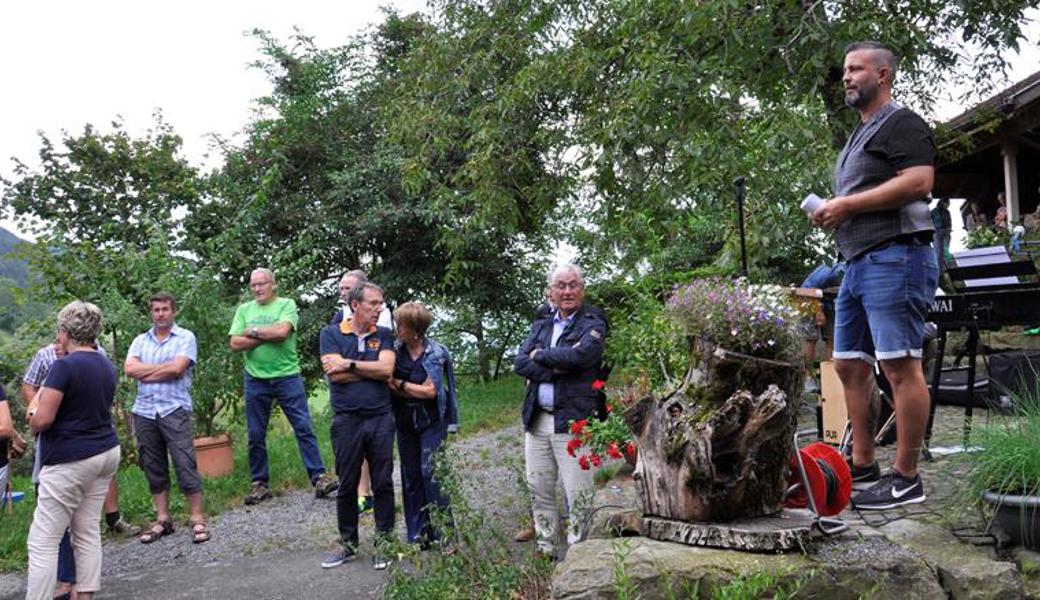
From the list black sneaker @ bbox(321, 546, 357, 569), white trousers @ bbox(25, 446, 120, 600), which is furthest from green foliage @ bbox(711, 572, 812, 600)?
white trousers @ bbox(25, 446, 120, 600)

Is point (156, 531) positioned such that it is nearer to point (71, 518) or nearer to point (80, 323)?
point (71, 518)

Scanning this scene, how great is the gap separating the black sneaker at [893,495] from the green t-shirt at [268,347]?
506 centimetres

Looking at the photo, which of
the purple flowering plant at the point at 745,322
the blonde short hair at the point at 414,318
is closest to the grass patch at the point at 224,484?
the blonde short hair at the point at 414,318

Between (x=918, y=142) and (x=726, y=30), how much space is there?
3503mm

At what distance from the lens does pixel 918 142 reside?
3436 millimetres

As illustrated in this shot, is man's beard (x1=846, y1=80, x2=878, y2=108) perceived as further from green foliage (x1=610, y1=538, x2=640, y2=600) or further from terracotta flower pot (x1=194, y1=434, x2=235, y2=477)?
terracotta flower pot (x1=194, y1=434, x2=235, y2=477)

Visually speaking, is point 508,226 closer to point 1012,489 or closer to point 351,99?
point 1012,489

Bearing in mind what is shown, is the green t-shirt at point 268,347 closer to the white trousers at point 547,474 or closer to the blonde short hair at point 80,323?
the blonde short hair at point 80,323

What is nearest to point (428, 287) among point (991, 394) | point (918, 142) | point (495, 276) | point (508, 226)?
point (495, 276)

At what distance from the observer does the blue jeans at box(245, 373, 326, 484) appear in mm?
7336

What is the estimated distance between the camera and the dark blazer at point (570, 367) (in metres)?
4.91

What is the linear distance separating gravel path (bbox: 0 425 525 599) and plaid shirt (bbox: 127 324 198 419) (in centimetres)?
99

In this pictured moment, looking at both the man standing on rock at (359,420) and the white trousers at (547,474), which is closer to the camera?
the white trousers at (547,474)

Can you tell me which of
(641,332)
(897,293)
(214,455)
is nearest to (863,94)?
(897,293)
